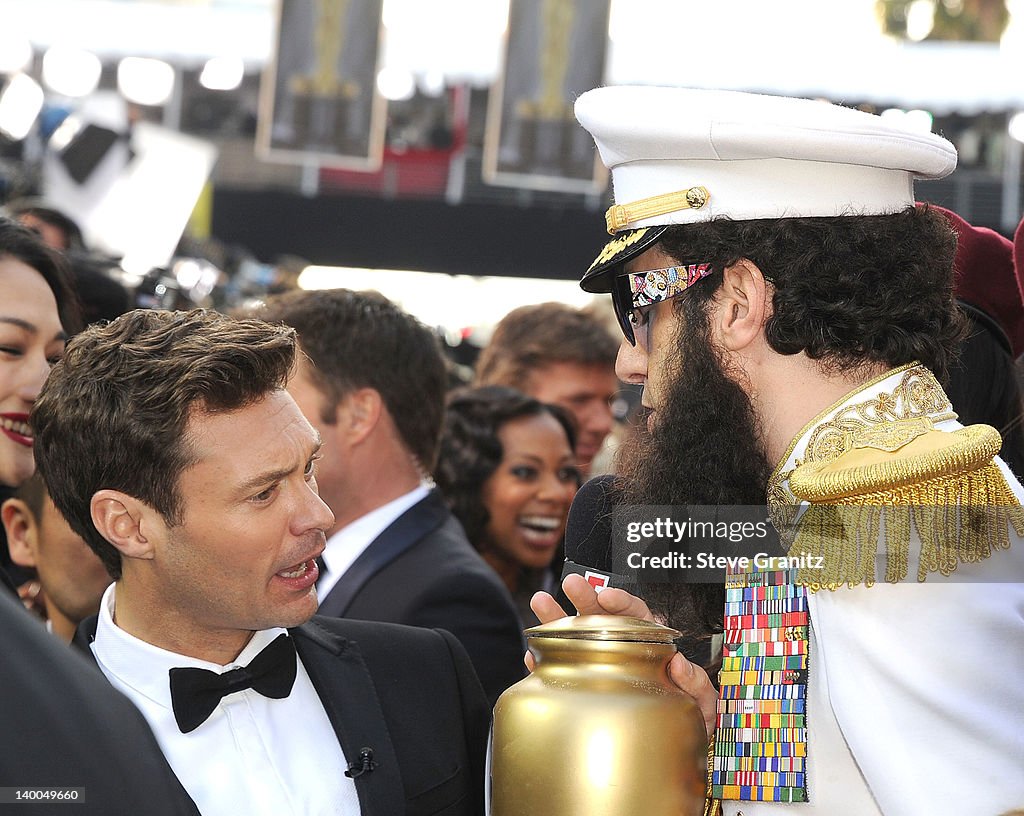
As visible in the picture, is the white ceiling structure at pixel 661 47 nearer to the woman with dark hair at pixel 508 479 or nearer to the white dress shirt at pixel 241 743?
the woman with dark hair at pixel 508 479

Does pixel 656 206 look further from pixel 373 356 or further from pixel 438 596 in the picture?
pixel 373 356

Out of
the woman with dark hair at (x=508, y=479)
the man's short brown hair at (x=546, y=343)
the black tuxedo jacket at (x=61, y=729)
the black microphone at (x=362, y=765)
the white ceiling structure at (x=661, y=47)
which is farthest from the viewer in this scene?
the white ceiling structure at (x=661, y=47)

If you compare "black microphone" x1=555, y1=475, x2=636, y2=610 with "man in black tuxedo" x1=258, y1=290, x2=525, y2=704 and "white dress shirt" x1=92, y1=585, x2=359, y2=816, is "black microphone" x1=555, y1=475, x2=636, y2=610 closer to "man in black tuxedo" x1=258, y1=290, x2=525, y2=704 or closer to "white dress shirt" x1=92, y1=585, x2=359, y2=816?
"white dress shirt" x1=92, y1=585, x2=359, y2=816

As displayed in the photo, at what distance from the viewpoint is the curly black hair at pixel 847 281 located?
211cm

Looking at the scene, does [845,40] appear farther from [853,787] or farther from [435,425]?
[853,787]

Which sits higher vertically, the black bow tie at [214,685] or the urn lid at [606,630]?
the urn lid at [606,630]

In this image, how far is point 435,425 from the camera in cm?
399

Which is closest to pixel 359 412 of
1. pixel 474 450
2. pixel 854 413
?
pixel 474 450

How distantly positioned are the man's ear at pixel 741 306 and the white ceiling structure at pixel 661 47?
12294mm

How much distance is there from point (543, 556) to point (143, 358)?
8.46 ft

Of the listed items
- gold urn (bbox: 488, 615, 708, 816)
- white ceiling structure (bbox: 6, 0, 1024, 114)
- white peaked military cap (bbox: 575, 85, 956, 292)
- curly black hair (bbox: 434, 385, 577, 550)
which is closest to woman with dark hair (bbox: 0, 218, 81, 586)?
white peaked military cap (bbox: 575, 85, 956, 292)

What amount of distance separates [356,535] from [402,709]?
4.34 ft

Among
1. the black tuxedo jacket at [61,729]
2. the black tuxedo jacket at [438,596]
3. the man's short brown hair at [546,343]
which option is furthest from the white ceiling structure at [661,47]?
the black tuxedo jacket at [61,729]

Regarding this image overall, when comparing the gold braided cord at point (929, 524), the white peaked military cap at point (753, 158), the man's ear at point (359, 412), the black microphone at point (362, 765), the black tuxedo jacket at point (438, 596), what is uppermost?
the white peaked military cap at point (753, 158)
